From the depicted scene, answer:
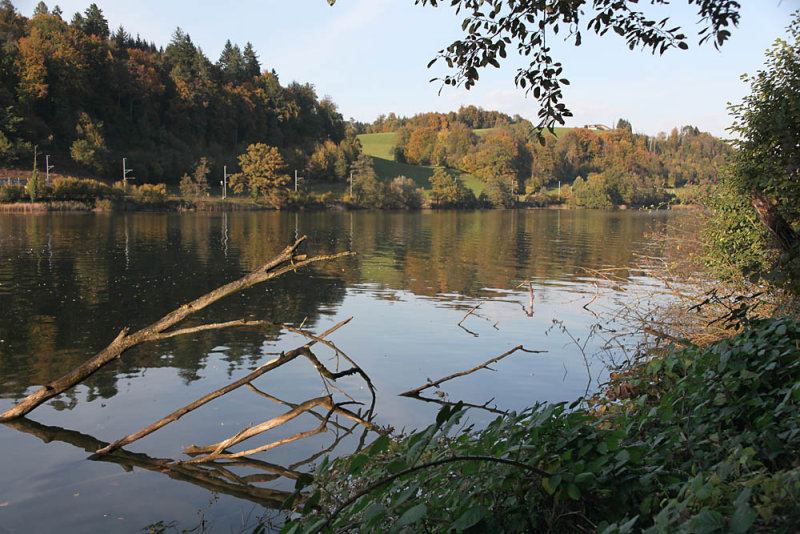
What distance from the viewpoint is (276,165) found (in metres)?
101

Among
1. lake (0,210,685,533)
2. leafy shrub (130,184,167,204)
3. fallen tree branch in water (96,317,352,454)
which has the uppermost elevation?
leafy shrub (130,184,167,204)

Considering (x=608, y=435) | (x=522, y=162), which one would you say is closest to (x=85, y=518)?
(x=608, y=435)

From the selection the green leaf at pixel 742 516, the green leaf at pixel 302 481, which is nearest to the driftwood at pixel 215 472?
the green leaf at pixel 302 481

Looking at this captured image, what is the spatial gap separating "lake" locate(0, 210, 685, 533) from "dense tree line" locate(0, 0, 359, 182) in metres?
75.7

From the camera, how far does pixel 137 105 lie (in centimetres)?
11075

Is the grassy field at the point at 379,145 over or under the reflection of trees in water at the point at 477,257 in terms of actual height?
over

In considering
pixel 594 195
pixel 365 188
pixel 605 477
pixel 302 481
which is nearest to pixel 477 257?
pixel 605 477

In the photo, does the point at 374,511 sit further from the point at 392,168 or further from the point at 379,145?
the point at 379,145

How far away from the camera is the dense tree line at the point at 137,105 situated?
3526 inches

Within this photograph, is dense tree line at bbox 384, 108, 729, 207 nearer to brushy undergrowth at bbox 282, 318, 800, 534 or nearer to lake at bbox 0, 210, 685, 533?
lake at bbox 0, 210, 685, 533

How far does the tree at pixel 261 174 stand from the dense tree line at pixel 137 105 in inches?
311

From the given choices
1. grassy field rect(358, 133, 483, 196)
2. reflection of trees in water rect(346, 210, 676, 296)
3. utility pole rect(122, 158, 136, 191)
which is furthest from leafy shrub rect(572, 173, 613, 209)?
utility pole rect(122, 158, 136, 191)

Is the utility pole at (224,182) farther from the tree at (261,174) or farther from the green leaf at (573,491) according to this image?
the green leaf at (573,491)

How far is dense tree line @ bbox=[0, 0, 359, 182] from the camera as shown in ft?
294
